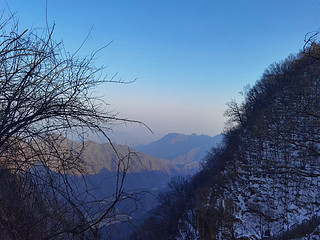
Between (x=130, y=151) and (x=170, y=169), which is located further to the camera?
(x=170, y=169)

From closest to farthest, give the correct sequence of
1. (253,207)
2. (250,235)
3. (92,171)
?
(92,171) → (250,235) → (253,207)

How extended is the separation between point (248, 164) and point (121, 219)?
57.6ft

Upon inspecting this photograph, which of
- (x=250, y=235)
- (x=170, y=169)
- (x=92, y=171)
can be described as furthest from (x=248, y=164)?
(x=170, y=169)

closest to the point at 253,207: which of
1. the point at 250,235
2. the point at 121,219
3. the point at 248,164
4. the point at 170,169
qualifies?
the point at 250,235

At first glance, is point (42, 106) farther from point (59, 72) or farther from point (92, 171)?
point (92, 171)

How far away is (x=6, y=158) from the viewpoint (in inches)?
63.2

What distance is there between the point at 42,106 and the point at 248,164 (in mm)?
18107

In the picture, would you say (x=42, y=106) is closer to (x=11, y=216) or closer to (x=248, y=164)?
(x=11, y=216)

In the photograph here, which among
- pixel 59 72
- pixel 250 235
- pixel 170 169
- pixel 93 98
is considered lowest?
pixel 170 169

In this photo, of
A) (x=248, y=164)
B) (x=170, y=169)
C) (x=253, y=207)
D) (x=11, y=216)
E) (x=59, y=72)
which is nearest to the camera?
(x=11, y=216)

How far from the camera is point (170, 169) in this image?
128 meters

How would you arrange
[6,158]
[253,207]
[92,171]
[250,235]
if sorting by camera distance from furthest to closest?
[253,207], [250,235], [92,171], [6,158]

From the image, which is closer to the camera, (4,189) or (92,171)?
(4,189)

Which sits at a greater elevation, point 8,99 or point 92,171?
point 8,99
